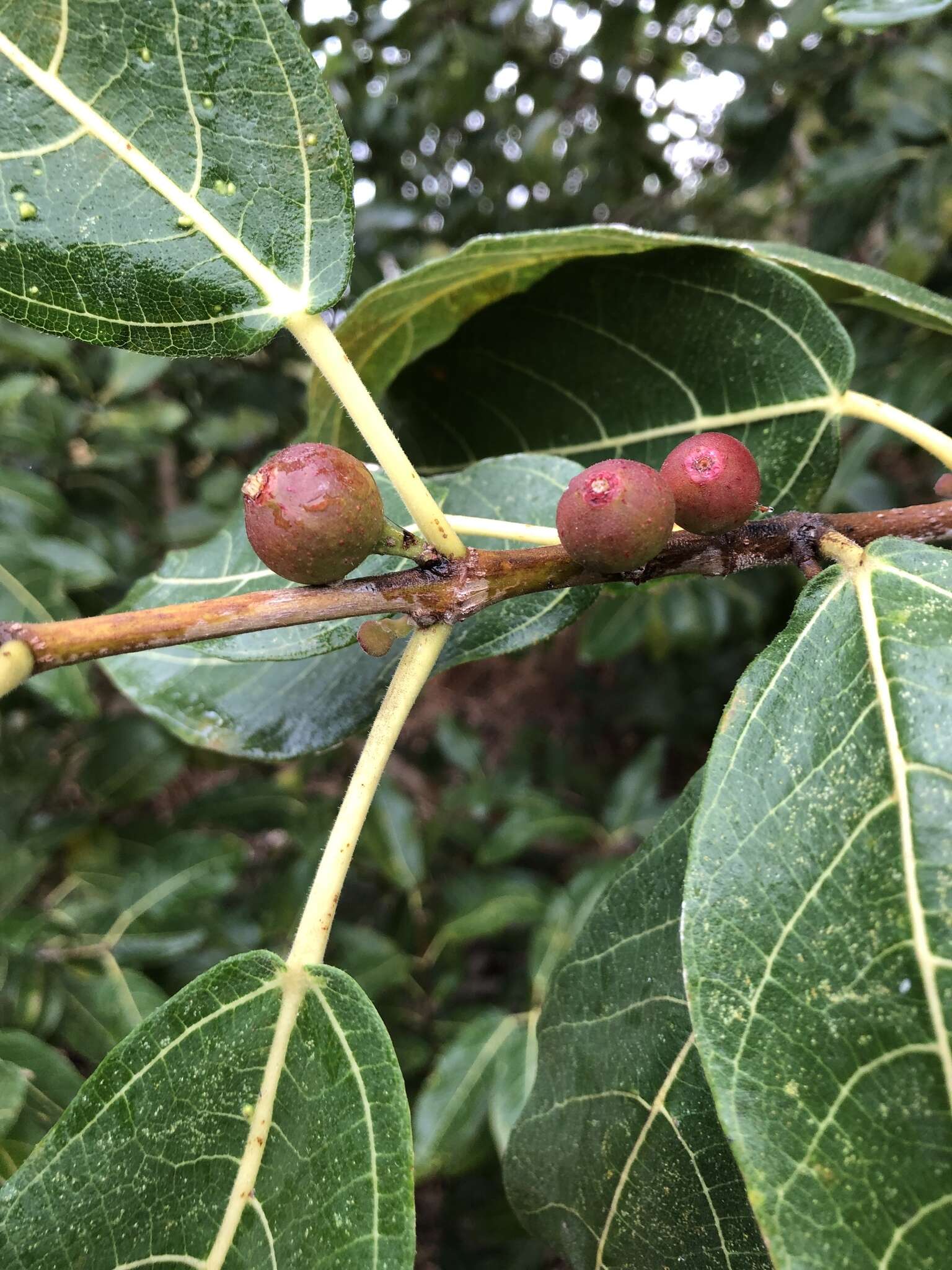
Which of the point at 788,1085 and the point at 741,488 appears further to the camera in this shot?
the point at 741,488

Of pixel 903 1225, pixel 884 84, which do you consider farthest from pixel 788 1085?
pixel 884 84

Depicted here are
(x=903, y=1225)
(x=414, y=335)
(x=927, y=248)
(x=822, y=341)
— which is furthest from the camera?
(x=927, y=248)

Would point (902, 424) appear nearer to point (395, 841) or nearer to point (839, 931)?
point (839, 931)

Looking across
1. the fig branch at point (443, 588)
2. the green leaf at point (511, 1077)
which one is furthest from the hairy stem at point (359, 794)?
the green leaf at point (511, 1077)

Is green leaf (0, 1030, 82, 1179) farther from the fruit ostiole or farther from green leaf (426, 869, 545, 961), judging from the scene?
the fruit ostiole

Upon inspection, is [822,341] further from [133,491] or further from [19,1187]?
[133,491]

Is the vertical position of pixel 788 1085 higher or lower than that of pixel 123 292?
lower

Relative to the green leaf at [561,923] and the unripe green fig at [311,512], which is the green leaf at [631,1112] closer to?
the unripe green fig at [311,512]

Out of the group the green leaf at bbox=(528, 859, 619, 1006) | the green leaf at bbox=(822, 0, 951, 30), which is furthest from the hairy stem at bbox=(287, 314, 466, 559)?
the green leaf at bbox=(528, 859, 619, 1006)
